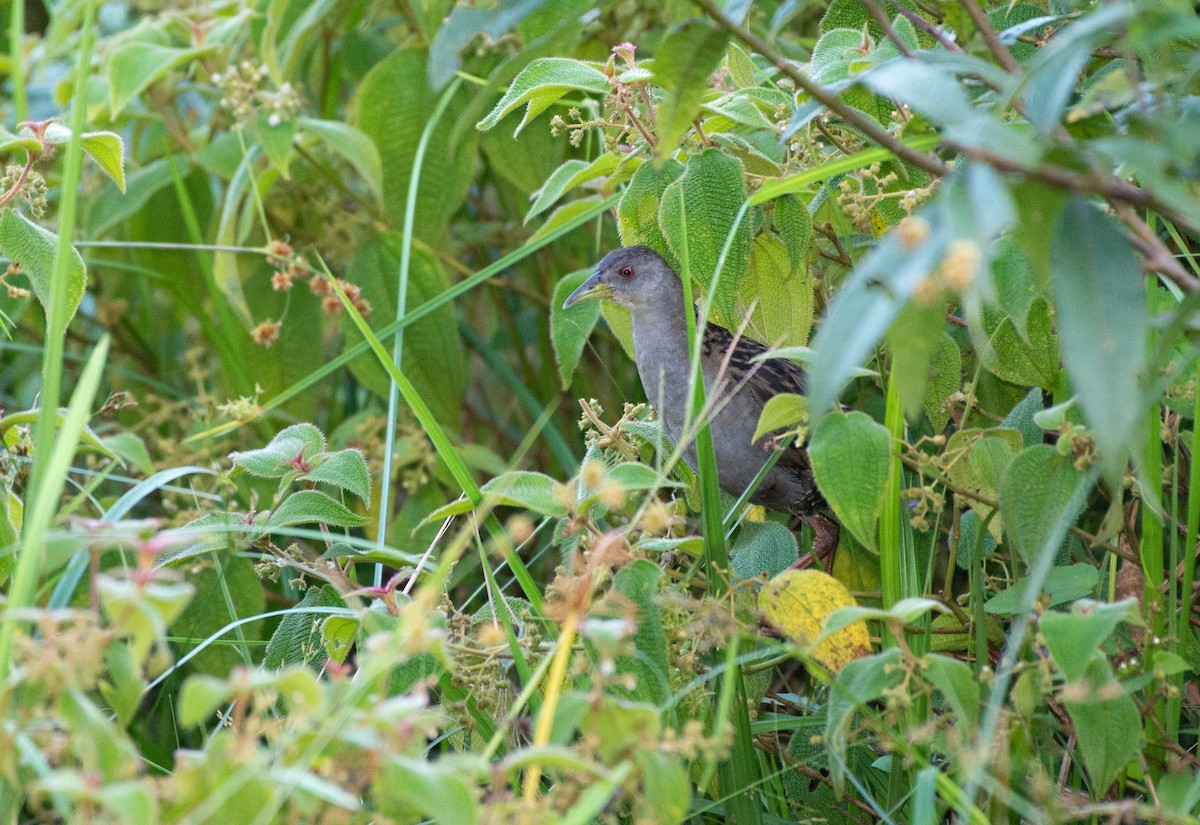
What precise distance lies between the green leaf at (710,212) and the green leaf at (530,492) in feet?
1.69

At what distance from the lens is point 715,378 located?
2891 millimetres

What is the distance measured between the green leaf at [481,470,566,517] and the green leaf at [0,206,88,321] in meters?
0.78

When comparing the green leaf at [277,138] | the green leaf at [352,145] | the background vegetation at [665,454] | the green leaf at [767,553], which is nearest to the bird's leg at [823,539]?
the background vegetation at [665,454]

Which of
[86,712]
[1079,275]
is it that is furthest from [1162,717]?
[86,712]

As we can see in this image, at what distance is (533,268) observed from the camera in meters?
4.12

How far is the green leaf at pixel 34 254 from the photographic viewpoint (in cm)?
203

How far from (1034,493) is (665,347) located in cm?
151

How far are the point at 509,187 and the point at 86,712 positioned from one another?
292 centimetres

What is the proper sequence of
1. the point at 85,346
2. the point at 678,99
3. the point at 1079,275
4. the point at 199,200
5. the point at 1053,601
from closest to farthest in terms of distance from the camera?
the point at 1079,275 → the point at 678,99 → the point at 1053,601 → the point at 199,200 → the point at 85,346

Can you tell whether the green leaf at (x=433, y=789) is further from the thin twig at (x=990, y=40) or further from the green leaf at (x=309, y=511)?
the thin twig at (x=990, y=40)

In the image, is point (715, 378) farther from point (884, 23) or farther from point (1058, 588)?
point (884, 23)

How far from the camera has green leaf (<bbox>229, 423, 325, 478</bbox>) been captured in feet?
6.81

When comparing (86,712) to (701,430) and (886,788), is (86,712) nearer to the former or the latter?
(701,430)

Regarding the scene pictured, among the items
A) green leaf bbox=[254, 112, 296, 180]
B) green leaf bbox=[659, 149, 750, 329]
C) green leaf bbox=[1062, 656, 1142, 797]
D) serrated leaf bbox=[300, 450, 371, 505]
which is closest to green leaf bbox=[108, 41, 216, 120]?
green leaf bbox=[254, 112, 296, 180]
